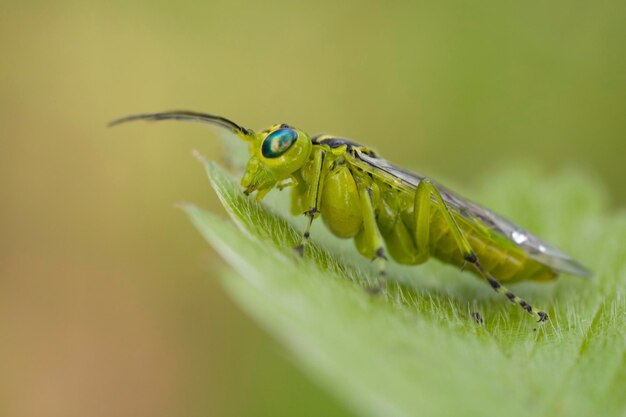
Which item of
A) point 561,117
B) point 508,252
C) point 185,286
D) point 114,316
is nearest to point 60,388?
point 114,316

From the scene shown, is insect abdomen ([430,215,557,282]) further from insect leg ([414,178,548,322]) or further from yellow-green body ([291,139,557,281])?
insect leg ([414,178,548,322])

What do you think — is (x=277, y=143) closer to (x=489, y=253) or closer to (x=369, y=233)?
(x=369, y=233)

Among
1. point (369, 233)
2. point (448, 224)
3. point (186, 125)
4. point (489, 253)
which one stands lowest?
point (369, 233)

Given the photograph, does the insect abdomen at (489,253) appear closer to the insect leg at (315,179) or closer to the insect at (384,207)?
the insect at (384,207)

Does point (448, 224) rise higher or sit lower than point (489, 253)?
lower

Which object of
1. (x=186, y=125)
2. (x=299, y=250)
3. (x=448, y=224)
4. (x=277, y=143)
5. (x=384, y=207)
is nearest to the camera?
(x=299, y=250)

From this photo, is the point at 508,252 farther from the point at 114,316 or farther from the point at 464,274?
the point at 114,316

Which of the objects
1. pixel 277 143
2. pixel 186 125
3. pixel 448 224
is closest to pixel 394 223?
pixel 448 224

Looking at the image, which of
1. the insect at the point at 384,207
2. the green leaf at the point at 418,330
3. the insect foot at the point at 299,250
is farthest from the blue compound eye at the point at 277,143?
the insect foot at the point at 299,250
